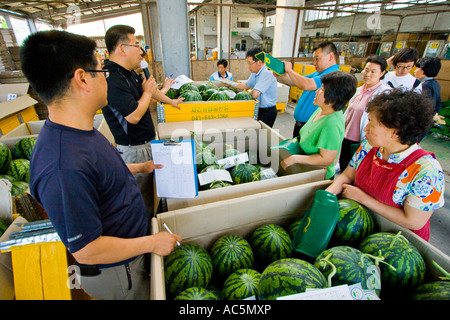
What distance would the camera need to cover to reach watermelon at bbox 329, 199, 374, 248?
4.50 feet

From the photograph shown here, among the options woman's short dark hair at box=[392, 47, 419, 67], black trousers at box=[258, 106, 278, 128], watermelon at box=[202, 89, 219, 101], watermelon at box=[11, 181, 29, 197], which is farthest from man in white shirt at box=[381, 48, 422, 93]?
watermelon at box=[11, 181, 29, 197]

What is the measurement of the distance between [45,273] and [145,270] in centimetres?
49

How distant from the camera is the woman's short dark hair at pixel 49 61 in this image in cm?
81

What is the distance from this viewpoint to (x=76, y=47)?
88 cm

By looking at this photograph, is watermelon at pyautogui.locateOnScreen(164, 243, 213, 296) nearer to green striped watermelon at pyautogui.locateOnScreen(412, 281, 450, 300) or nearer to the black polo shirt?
green striped watermelon at pyautogui.locateOnScreen(412, 281, 450, 300)

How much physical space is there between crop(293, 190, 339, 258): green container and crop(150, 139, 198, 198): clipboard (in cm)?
68

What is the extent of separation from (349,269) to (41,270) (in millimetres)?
1536

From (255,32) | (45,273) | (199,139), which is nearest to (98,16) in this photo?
(255,32)

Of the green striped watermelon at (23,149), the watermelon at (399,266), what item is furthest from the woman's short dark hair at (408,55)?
the green striped watermelon at (23,149)

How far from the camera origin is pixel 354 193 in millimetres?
1515

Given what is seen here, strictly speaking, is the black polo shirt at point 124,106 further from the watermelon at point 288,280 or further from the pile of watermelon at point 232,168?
the watermelon at point 288,280

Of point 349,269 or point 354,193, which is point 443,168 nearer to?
point 354,193

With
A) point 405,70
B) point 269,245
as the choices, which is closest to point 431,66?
point 405,70
